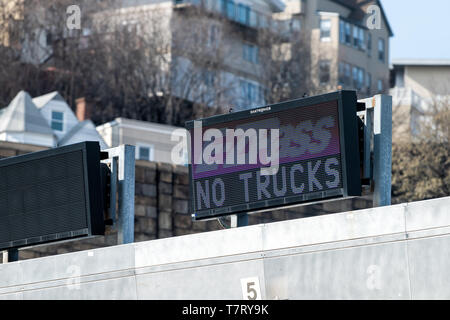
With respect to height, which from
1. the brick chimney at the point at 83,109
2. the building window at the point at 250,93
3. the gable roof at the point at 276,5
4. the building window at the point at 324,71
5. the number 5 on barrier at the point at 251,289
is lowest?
the number 5 on barrier at the point at 251,289

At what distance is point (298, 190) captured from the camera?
→ 57.2ft

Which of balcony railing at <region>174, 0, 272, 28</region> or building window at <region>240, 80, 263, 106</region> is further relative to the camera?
balcony railing at <region>174, 0, 272, 28</region>

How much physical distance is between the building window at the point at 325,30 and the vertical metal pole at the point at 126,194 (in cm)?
6491

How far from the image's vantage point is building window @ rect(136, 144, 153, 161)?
60500 mm

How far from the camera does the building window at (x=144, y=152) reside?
198ft

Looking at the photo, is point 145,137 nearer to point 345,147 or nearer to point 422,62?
point 422,62

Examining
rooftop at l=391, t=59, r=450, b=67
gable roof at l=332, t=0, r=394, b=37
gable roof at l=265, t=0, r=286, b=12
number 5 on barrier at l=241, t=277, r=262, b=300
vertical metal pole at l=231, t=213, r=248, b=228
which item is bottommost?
number 5 on barrier at l=241, t=277, r=262, b=300

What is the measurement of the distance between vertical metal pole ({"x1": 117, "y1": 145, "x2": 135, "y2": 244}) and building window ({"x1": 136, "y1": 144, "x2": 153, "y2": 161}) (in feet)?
134

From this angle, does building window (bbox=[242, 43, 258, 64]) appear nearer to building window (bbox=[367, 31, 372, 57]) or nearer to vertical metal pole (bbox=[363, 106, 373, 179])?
building window (bbox=[367, 31, 372, 57])

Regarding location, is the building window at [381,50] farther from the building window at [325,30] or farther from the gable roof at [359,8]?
the building window at [325,30]

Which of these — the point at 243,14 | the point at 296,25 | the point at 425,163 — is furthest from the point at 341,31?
the point at 425,163

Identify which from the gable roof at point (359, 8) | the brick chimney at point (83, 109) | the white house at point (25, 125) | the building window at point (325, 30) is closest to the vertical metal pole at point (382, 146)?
the white house at point (25, 125)

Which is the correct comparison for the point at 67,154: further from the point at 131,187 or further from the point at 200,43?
the point at 200,43

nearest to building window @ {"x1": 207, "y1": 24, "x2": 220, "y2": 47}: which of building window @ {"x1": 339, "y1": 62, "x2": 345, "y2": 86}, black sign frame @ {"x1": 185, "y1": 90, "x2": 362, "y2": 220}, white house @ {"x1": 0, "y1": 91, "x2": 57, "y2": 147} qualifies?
building window @ {"x1": 339, "y1": 62, "x2": 345, "y2": 86}
